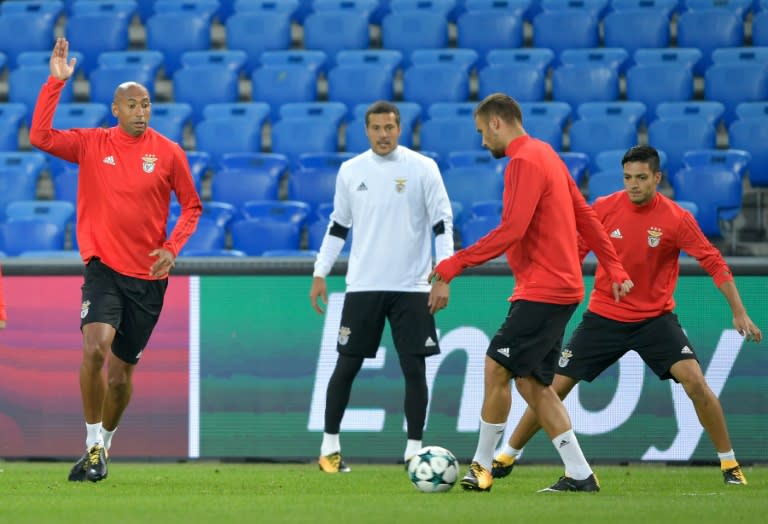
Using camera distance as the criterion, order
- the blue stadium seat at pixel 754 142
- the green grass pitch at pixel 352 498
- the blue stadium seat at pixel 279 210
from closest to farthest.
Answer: the green grass pitch at pixel 352 498, the blue stadium seat at pixel 279 210, the blue stadium seat at pixel 754 142

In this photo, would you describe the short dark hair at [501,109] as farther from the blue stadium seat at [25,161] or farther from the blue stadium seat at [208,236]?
the blue stadium seat at [25,161]

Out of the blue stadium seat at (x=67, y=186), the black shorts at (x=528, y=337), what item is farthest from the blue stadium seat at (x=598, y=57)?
the black shorts at (x=528, y=337)

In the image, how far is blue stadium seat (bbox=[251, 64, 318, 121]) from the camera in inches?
Answer: 581

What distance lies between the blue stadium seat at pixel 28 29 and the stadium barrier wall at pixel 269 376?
24.3 feet

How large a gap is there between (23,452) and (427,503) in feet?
13.6

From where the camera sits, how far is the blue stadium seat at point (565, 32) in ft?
49.0

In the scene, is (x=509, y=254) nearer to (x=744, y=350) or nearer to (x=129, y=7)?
(x=744, y=350)

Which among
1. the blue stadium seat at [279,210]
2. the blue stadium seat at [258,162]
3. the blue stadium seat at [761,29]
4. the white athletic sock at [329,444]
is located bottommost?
the white athletic sock at [329,444]

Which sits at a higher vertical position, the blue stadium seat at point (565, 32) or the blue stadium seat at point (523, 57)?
the blue stadium seat at point (565, 32)

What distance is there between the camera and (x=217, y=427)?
30.5 ft

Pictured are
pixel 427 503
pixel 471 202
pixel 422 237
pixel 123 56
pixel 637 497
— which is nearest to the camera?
pixel 427 503

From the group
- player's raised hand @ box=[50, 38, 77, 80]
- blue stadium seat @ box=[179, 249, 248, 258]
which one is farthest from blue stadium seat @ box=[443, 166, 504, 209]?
player's raised hand @ box=[50, 38, 77, 80]

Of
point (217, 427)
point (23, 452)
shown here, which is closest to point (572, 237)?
point (217, 427)

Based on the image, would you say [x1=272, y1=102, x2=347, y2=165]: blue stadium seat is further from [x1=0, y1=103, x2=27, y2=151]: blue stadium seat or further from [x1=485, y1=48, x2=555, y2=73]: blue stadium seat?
[x1=0, y1=103, x2=27, y2=151]: blue stadium seat
